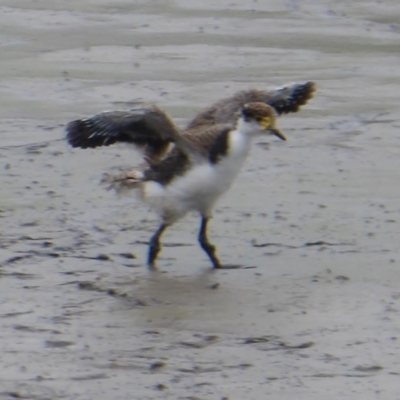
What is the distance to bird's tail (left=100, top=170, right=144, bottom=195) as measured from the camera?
6.63 metres

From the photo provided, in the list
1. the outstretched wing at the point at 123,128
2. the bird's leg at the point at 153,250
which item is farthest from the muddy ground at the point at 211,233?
the outstretched wing at the point at 123,128

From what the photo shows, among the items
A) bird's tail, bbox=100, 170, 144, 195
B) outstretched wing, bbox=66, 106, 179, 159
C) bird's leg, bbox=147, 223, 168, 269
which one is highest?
outstretched wing, bbox=66, 106, 179, 159

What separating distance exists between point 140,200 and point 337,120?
2.86 m

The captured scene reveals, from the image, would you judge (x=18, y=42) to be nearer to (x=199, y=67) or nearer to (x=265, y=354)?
(x=199, y=67)

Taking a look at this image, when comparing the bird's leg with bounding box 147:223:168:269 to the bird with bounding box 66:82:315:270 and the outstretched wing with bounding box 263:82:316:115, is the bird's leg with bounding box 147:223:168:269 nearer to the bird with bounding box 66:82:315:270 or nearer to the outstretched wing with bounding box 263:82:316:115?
the bird with bounding box 66:82:315:270

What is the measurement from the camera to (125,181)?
666 centimetres

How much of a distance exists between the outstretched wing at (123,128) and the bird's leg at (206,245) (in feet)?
1.42

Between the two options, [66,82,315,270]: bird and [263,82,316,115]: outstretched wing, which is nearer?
[66,82,315,270]: bird

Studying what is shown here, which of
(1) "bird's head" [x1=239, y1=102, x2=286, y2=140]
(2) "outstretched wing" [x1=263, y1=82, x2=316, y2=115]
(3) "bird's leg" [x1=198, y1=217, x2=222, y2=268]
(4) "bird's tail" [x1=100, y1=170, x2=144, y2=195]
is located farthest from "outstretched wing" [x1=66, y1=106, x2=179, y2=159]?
(2) "outstretched wing" [x1=263, y1=82, x2=316, y2=115]

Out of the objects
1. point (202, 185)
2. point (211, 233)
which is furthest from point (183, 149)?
point (211, 233)

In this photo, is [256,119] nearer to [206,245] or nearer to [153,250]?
[206,245]

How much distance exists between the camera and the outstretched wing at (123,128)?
6.41 metres

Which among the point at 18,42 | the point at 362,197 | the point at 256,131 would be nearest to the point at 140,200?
the point at 256,131

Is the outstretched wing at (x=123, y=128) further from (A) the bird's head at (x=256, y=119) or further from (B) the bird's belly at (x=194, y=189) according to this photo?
(A) the bird's head at (x=256, y=119)
